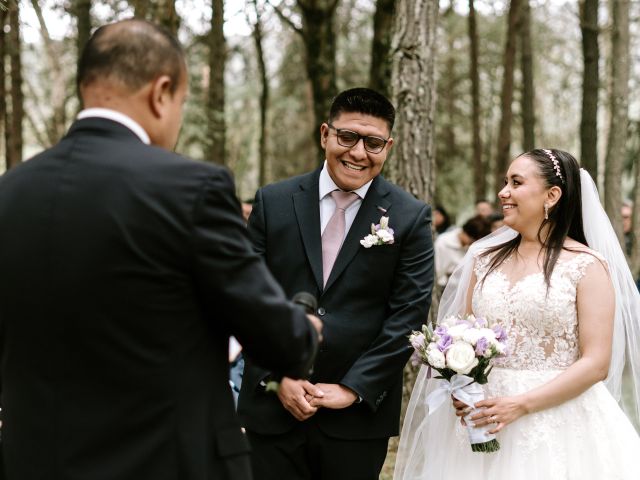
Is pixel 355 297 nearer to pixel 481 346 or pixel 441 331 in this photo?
pixel 441 331

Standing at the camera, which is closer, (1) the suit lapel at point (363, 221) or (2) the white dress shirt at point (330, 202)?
(1) the suit lapel at point (363, 221)

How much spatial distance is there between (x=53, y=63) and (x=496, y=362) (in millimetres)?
15787

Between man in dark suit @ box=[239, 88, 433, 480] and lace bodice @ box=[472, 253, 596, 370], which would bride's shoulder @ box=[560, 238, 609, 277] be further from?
man in dark suit @ box=[239, 88, 433, 480]

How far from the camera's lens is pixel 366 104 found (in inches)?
153

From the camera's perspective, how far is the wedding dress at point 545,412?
4.09 meters

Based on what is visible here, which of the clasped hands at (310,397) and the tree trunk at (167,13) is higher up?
the tree trunk at (167,13)

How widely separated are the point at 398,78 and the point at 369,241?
3168mm

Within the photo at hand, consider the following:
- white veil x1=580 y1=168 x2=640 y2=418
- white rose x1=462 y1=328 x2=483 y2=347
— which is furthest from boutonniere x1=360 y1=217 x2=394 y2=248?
white veil x1=580 y1=168 x2=640 y2=418

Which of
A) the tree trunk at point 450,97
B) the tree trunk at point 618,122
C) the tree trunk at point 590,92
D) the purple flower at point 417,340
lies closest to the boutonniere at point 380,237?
the purple flower at point 417,340

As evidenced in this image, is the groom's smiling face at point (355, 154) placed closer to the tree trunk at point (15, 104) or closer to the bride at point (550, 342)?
the bride at point (550, 342)

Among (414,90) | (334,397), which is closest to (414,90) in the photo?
(414,90)

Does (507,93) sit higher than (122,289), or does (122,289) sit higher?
(507,93)

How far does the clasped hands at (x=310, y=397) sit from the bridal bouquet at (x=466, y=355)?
1.50ft

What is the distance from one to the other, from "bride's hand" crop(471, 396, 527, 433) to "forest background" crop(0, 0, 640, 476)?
2.87 m
